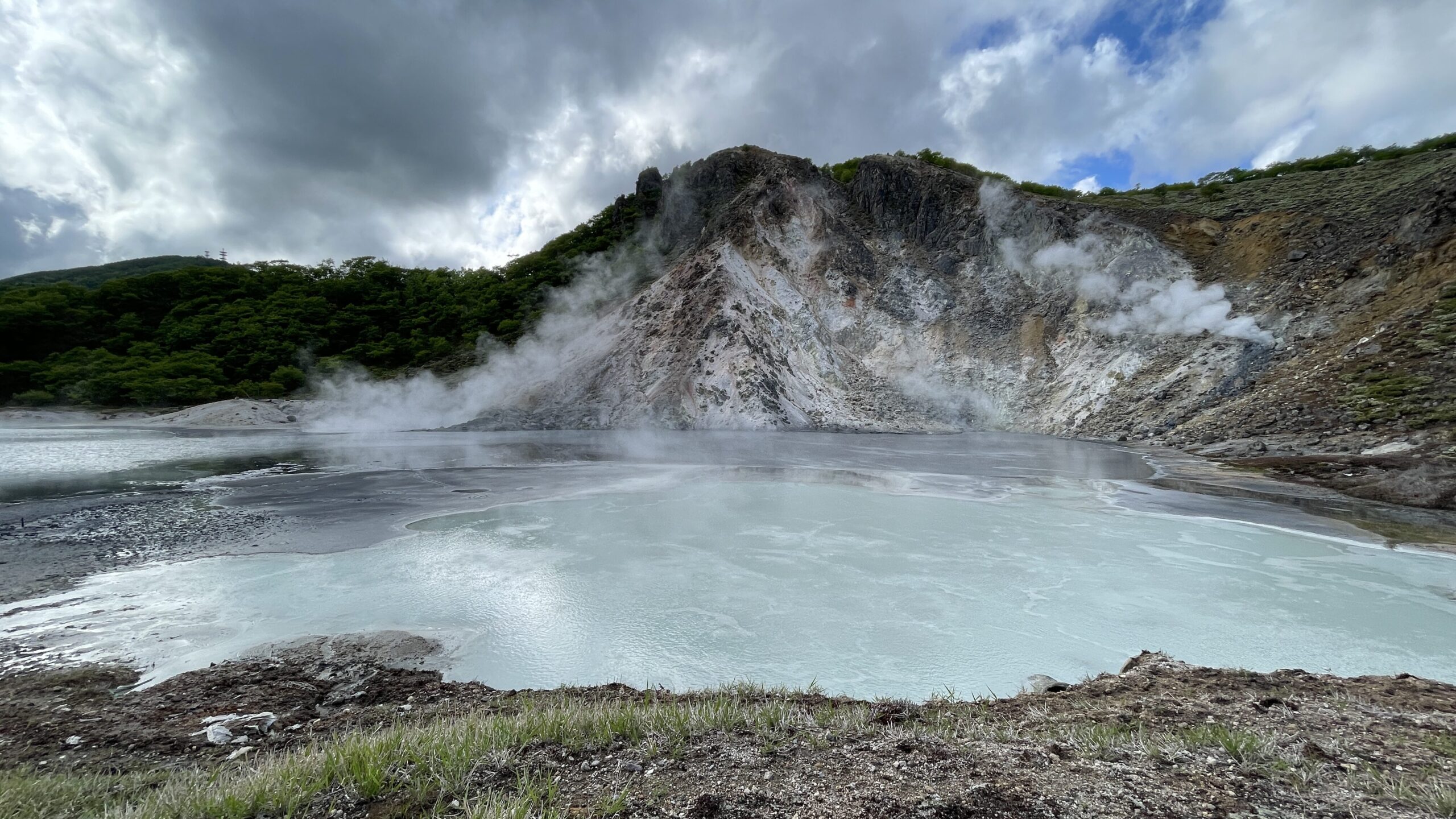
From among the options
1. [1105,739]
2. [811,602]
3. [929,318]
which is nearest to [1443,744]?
[1105,739]

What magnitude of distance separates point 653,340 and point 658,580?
3196 cm

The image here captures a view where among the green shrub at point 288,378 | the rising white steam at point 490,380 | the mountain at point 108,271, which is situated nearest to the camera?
the rising white steam at point 490,380

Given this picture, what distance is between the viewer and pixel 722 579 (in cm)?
852

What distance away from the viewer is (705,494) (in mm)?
14773

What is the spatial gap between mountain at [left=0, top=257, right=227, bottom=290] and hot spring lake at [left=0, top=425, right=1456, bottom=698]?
317 feet

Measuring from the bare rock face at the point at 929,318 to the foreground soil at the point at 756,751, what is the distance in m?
27.2

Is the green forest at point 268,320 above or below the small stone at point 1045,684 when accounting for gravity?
above

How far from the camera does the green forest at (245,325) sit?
47219 millimetres

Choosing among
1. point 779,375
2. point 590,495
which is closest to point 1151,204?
point 779,375

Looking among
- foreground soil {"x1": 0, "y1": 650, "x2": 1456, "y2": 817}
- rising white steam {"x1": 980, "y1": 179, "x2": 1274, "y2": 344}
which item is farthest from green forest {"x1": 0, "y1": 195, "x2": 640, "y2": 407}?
foreground soil {"x1": 0, "y1": 650, "x2": 1456, "y2": 817}

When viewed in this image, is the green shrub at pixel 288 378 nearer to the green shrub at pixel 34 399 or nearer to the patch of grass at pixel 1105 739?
the green shrub at pixel 34 399

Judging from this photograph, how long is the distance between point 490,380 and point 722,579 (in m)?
36.8

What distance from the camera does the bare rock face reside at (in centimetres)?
3164

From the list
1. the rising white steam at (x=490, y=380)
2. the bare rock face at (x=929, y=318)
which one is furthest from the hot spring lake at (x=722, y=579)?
the rising white steam at (x=490, y=380)
